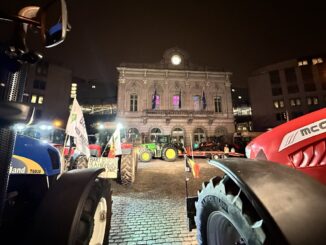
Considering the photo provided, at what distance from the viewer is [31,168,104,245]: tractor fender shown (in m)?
1.20

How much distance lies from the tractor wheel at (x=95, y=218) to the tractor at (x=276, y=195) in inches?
43.4

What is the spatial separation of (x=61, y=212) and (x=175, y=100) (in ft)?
83.4

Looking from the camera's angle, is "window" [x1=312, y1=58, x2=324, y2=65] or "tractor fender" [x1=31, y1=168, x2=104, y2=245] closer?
"tractor fender" [x1=31, y1=168, x2=104, y2=245]

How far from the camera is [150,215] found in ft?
13.6

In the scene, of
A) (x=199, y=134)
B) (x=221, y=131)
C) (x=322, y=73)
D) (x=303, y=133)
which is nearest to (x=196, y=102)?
(x=199, y=134)

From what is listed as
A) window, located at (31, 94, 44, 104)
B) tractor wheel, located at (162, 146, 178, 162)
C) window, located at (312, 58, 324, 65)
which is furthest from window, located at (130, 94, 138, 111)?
window, located at (312, 58, 324, 65)

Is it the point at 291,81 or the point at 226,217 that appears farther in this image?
the point at 291,81

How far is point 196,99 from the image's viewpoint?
26.7 metres

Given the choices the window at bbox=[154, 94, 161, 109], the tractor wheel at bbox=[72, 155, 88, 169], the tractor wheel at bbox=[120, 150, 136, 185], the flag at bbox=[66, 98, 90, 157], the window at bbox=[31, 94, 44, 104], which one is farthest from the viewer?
the window at bbox=[31, 94, 44, 104]

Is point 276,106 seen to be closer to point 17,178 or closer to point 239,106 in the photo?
point 239,106

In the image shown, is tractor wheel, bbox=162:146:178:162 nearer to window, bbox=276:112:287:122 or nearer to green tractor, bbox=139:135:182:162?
green tractor, bbox=139:135:182:162

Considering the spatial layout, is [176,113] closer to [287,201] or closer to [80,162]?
[80,162]

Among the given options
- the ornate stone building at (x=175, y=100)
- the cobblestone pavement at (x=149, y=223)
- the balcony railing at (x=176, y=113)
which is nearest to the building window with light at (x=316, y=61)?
the ornate stone building at (x=175, y=100)

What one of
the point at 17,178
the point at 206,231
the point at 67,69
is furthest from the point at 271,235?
the point at 67,69
